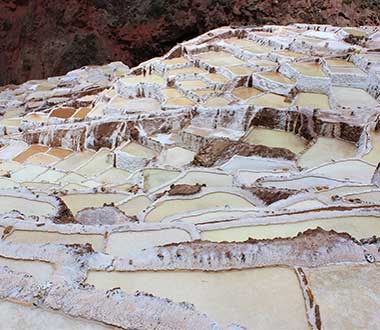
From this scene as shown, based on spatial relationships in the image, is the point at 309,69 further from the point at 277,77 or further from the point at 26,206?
the point at 26,206

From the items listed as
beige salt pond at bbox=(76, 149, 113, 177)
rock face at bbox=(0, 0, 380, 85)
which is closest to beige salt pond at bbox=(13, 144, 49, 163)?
beige salt pond at bbox=(76, 149, 113, 177)

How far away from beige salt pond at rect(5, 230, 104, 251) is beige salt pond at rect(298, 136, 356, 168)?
601cm

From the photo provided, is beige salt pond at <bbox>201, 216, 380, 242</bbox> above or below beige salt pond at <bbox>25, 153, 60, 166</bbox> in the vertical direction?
above

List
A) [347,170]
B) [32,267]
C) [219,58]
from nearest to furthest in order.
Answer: [32,267], [347,170], [219,58]

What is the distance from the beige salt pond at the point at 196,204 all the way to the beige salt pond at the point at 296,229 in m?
1.28

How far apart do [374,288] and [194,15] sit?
2482 centimetres

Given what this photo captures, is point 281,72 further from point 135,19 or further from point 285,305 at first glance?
point 135,19

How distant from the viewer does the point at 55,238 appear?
396cm

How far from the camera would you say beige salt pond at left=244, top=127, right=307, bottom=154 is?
1014 cm

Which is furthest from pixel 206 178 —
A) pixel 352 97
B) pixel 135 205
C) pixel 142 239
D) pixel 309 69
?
pixel 309 69

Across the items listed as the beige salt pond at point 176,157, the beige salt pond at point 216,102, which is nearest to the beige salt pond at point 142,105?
the beige salt pond at point 216,102

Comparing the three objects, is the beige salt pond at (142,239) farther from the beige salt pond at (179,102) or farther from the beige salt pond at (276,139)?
the beige salt pond at (179,102)

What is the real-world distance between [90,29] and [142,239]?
24.8 m

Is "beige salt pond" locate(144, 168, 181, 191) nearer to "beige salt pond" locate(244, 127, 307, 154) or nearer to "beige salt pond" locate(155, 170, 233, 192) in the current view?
"beige salt pond" locate(155, 170, 233, 192)
